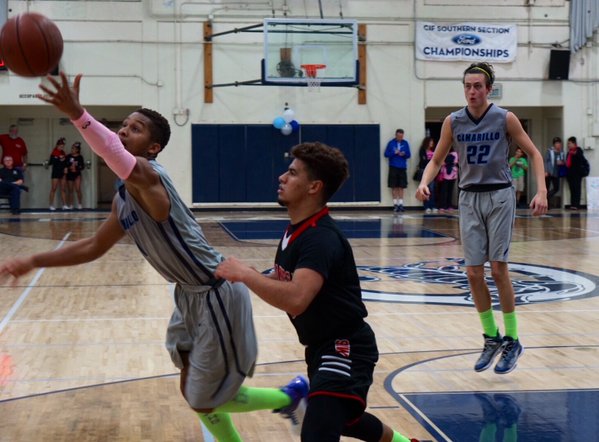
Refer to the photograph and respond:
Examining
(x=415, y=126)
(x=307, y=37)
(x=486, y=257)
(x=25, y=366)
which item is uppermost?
(x=307, y=37)

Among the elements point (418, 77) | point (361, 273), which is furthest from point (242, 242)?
point (418, 77)

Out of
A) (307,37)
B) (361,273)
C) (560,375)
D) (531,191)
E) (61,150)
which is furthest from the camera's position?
(531,191)

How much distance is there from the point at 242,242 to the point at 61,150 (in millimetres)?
9019

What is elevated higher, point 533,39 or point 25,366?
point 533,39

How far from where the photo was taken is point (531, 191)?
2408 cm

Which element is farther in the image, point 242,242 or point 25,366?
point 242,242

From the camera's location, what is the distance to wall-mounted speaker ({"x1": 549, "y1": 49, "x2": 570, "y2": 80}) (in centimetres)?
2222

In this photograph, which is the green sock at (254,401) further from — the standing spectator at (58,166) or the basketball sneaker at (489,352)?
the standing spectator at (58,166)

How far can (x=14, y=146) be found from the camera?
21125 mm

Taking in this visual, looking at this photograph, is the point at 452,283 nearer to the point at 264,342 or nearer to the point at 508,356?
the point at 264,342

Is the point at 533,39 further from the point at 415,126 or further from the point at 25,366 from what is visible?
the point at 25,366

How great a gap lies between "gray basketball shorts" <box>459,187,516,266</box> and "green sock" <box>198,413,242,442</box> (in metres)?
2.42

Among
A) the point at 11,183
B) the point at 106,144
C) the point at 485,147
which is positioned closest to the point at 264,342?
the point at 485,147

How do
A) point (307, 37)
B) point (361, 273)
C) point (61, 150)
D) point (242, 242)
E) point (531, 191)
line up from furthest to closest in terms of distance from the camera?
point (531, 191) → point (61, 150) → point (307, 37) → point (242, 242) → point (361, 273)
